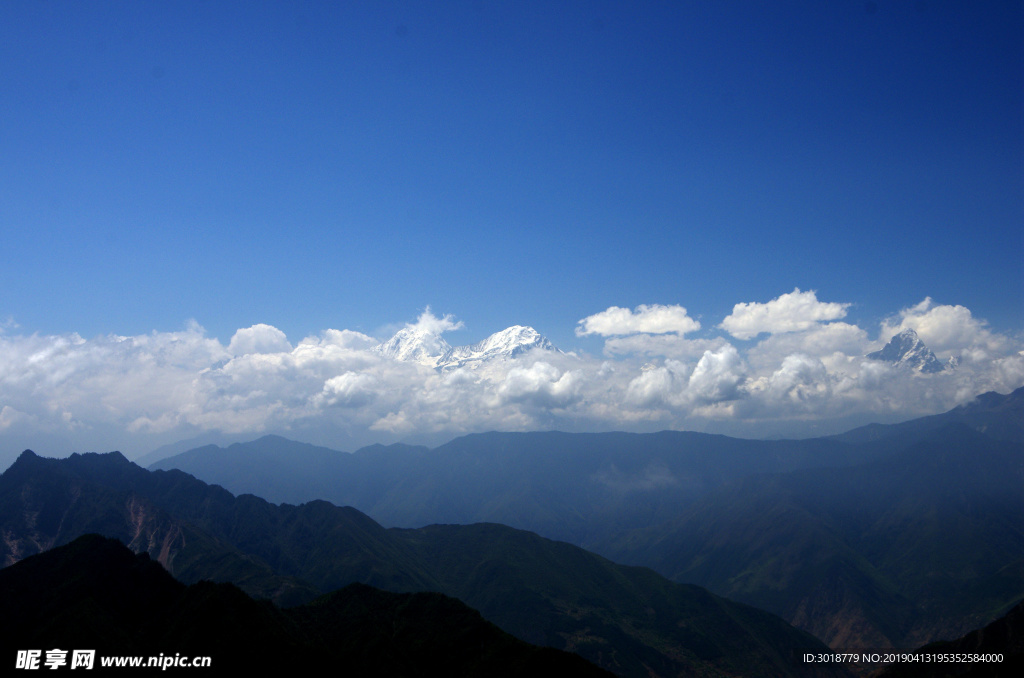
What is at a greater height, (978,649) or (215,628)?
(215,628)

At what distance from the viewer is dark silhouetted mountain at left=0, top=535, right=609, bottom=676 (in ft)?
287

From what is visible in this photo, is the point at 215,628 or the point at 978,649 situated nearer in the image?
the point at 215,628

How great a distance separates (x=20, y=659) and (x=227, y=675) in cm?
2728

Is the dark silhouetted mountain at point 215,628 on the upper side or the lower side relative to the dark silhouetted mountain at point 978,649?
upper

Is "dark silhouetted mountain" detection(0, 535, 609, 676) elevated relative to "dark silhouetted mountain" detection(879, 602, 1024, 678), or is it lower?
elevated

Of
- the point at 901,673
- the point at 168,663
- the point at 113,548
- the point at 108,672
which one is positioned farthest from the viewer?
the point at 901,673

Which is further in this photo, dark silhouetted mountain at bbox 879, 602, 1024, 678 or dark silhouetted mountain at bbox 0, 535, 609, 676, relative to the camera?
dark silhouetted mountain at bbox 879, 602, 1024, 678

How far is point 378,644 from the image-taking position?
369 ft

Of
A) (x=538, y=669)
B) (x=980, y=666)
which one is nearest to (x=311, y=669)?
(x=538, y=669)

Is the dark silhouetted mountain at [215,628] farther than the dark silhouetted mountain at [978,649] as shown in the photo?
No

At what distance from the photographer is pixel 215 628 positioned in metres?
90.6

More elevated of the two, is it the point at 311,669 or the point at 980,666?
the point at 311,669

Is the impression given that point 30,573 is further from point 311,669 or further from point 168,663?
point 311,669

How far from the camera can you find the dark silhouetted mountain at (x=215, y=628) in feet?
287
